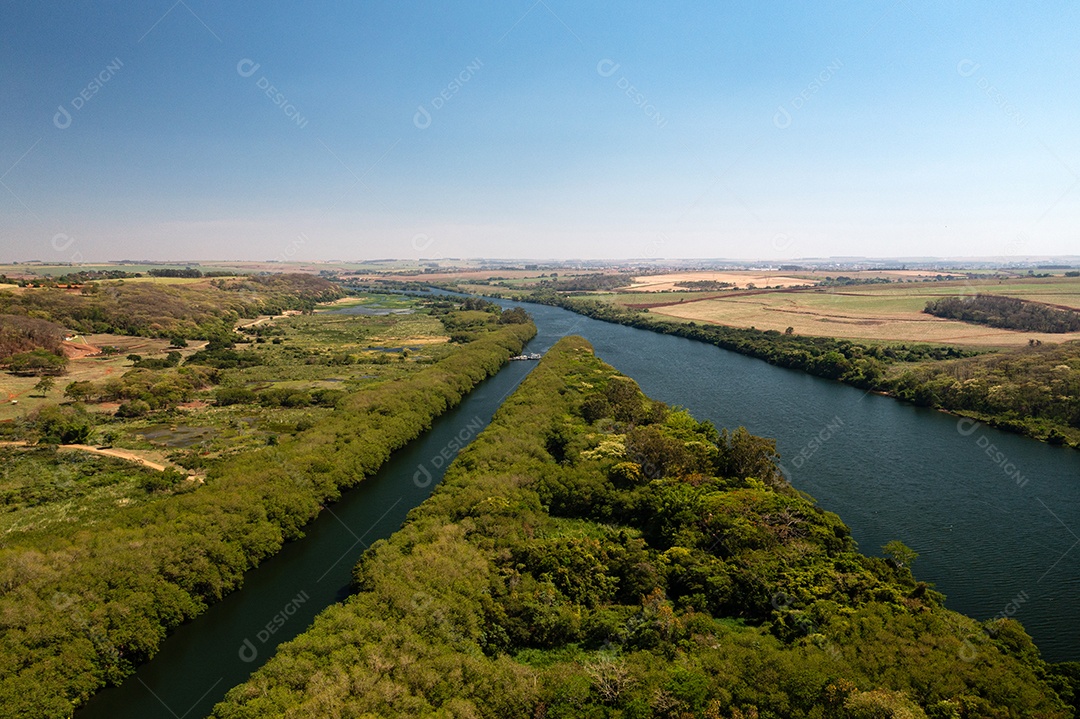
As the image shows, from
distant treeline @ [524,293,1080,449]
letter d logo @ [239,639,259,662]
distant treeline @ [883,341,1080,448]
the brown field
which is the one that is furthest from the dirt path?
the brown field

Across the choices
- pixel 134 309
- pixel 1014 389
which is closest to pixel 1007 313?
pixel 1014 389

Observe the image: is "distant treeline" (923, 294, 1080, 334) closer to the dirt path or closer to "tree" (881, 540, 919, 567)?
"tree" (881, 540, 919, 567)

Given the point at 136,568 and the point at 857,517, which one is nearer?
the point at 136,568

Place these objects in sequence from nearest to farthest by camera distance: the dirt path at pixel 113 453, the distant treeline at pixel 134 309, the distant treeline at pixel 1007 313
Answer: the dirt path at pixel 113 453, the distant treeline at pixel 1007 313, the distant treeline at pixel 134 309

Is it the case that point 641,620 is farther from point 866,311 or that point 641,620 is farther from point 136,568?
point 866,311

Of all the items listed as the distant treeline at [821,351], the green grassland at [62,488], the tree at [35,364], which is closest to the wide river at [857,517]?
the distant treeline at [821,351]

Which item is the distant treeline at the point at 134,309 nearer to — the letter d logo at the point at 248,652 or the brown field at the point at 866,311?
the letter d logo at the point at 248,652

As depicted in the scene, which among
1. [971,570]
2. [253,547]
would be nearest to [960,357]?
[971,570]
